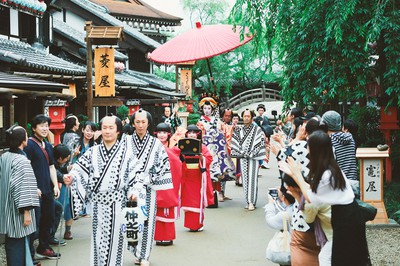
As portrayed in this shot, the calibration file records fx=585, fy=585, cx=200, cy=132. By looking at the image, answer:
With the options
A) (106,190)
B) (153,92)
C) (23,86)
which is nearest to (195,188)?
(23,86)

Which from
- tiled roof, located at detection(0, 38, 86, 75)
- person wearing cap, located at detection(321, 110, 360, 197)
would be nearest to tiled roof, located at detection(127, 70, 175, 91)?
tiled roof, located at detection(0, 38, 86, 75)

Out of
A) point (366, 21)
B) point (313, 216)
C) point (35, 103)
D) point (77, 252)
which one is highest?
point (366, 21)

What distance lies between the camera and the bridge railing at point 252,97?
47250mm

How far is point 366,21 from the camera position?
9.91 meters

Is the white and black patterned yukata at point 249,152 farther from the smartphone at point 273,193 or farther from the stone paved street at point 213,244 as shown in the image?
the smartphone at point 273,193

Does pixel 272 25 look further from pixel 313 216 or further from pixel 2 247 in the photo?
pixel 313 216

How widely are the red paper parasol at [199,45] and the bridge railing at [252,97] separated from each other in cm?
3330

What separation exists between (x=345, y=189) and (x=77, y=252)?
4.83m

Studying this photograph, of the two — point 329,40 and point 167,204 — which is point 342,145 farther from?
point 329,40

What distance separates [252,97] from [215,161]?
121ft

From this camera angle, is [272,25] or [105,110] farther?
[105,110]

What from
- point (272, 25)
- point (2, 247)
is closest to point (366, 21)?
point (272, 25)

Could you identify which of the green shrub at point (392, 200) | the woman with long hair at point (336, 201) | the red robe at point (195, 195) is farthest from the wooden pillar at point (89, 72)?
the woman with long hair at point (336, 201)

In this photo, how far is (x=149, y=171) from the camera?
7.48 metres
